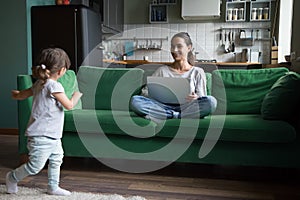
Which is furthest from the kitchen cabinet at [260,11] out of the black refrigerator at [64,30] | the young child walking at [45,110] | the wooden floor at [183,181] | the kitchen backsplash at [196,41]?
the young child walking at [45,110]

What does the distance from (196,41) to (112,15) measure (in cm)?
155

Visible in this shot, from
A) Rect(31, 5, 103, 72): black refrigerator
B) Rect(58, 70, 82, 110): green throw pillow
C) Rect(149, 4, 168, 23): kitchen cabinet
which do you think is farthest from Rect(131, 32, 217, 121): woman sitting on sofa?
Rect(149, 4, 168, 23): kitchen cabinet

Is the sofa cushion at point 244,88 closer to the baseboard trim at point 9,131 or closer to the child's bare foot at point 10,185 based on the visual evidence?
the child's bare foot at point 10,185

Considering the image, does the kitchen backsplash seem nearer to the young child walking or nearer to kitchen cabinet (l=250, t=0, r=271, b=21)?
kitchen cabinet (l=250, t=0, r=271, b=21)

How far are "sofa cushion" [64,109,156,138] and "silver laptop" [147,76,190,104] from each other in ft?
0.81

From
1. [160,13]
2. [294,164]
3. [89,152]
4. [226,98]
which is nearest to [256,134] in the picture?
[294,164]

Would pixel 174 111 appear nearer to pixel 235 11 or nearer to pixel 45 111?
pixel 45 111

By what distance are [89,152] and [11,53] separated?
83.2 inches

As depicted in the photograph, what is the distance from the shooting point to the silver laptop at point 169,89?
2438 millimetres

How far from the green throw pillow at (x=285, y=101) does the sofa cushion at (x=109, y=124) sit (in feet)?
2.75

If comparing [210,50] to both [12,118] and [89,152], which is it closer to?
[12,118]

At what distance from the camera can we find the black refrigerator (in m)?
3.92

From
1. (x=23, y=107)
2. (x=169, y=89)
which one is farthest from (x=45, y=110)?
(x=169, y=89)

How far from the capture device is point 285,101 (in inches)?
92.3
